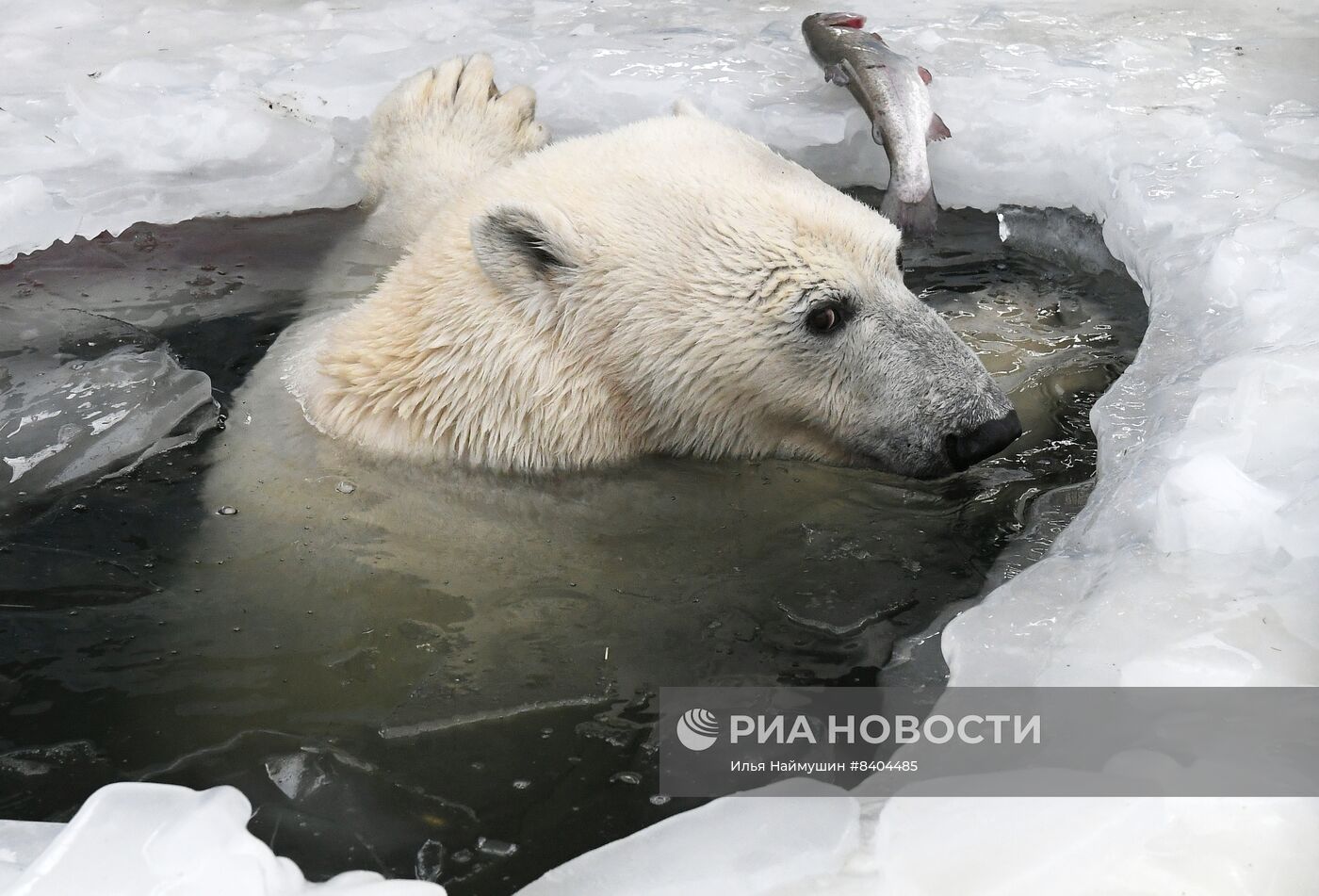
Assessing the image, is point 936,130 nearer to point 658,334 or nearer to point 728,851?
point 658,334

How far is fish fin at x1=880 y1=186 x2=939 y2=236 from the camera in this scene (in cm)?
417

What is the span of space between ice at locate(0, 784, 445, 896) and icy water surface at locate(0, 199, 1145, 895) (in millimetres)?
132

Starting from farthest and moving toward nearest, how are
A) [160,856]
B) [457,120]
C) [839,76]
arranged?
1. [839,76]
2. [457,120]
3. [160,856]

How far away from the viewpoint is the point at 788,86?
4.91 m

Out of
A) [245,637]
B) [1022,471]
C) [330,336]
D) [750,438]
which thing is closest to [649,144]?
[750,438]

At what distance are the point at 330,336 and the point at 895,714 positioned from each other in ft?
6.41

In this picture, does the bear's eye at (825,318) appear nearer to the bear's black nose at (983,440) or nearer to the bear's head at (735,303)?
the bear's head at (735,303)

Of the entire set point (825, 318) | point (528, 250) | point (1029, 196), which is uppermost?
point (528, 250)

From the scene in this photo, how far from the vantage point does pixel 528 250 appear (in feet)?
9.66

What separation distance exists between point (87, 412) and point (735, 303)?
5.98ft

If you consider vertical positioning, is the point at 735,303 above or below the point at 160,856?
above

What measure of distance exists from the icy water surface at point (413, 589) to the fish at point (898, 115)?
46 cm

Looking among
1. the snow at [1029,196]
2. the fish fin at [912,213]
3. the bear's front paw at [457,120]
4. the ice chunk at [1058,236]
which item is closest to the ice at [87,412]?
the snow at [1029,196]

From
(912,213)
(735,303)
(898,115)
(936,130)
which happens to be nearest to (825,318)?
(735,303)
